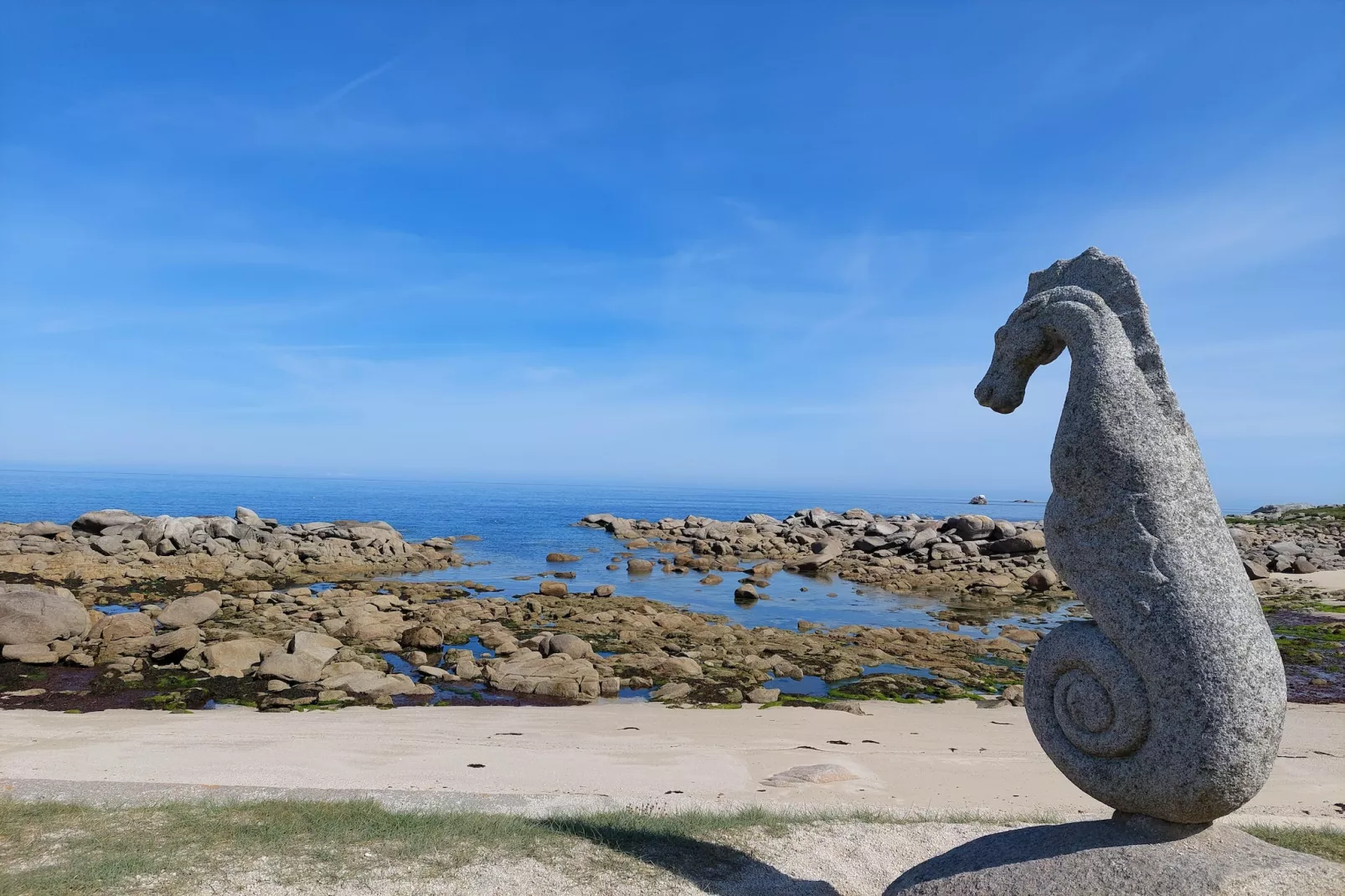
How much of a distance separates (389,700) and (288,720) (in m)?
1.87

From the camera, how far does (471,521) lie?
71.3 m

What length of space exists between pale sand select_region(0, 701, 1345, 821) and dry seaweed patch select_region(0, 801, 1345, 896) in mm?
487

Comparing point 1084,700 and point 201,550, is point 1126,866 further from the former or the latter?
point 201,550

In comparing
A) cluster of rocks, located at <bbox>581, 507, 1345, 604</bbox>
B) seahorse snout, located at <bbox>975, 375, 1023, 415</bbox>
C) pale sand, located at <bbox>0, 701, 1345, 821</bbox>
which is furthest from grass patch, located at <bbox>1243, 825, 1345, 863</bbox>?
cluster of rocks, located at <bbox>581, 507, 1345, 604</bbox>

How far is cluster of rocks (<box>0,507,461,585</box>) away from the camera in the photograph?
27000mm

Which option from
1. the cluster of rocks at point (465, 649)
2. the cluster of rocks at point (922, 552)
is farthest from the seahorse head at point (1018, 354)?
the cluster of rocks at point (922, 552)

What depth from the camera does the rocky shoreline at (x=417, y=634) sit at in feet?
48.0

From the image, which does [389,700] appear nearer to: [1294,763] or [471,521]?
[1294,763]

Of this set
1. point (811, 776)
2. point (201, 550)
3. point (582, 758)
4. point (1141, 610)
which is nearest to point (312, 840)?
point (582, 758)

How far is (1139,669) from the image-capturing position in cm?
477

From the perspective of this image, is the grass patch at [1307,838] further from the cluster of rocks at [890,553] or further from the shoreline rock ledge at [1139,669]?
the cluster of rocks at [890,553]

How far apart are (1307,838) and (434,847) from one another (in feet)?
22.5

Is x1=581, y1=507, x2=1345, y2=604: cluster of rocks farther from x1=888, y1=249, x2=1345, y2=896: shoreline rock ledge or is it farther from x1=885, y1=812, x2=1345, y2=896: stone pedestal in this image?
x1=888, y1=249, x2=1345, y2=896: shoreline rock ledge

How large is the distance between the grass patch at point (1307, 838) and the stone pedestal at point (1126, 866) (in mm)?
1954
